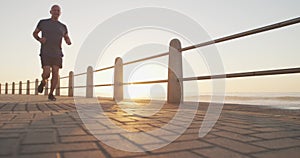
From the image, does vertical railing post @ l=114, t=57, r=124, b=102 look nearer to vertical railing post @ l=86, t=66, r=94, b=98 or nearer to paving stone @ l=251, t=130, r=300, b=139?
vertical railing post @ l=86, t=66, r=94, b=98

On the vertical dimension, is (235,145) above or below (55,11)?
below

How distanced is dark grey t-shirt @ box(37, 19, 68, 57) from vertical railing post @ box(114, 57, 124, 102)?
7.32ft

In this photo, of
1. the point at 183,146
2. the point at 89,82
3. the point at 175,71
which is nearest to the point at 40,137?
the point at 183,146

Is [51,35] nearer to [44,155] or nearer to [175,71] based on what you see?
[175,71]

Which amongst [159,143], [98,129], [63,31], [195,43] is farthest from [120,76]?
[159,143]

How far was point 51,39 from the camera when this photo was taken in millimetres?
5531

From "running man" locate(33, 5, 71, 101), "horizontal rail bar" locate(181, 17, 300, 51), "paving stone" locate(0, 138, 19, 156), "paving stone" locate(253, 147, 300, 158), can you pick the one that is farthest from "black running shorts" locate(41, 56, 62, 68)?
"paving stone" locate(253, 147, 300, 158)

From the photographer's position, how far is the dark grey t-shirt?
5.46m

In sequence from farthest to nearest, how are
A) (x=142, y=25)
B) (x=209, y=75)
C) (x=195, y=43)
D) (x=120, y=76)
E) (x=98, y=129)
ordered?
(x=120, y=76) → (x=142, y=25) → (x=195, y=43) → (x=209, y=75) → (x=98, y=129)

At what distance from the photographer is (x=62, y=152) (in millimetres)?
1384

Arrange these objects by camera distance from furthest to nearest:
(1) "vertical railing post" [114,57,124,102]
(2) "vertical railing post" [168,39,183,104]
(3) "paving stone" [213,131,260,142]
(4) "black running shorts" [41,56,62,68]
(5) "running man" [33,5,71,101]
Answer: (1) "vertical railing post" [114,57,124,102] → (4) "black running shorts" [41,56,62,68] → (5) "running man" [33,5,71,101] → (2) "vertical railing post" [168,39,183,104] → (3) "paving stone" [213,131,260,142]

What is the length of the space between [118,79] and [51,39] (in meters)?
2.63

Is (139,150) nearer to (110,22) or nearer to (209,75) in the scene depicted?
(209,75)

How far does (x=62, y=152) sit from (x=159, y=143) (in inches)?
21.8
